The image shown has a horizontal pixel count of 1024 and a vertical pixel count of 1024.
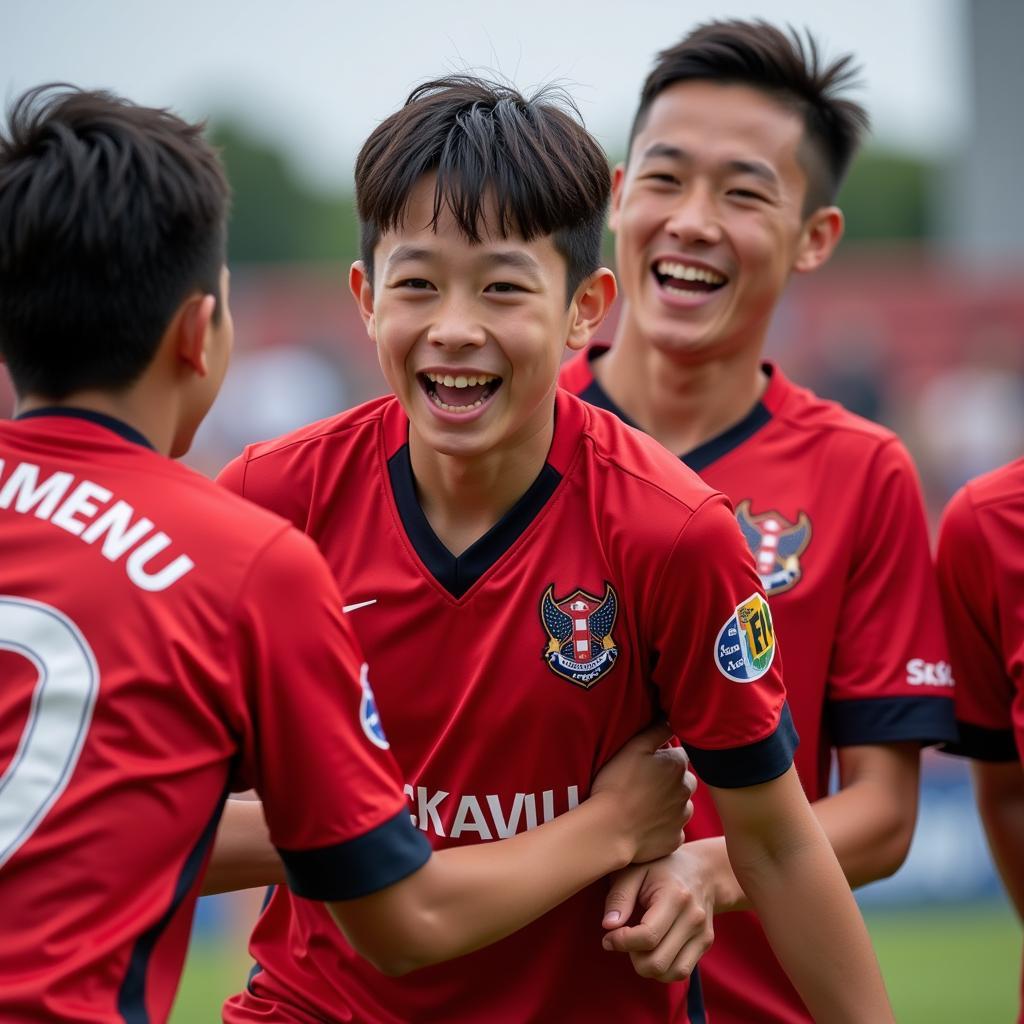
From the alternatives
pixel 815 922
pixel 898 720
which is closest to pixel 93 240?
pixel 815 922

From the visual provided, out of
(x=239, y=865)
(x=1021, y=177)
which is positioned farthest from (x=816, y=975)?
(x=1021, y=177)

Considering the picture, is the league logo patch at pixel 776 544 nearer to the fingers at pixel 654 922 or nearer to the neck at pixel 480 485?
the neck at pixel 480 485

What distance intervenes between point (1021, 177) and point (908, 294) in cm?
230

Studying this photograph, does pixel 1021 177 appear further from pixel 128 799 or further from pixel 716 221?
pixel 128 799

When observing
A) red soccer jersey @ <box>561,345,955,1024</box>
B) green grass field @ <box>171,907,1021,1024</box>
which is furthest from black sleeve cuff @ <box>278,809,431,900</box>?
green grass field @ <box>171,907,1021,1024</box>

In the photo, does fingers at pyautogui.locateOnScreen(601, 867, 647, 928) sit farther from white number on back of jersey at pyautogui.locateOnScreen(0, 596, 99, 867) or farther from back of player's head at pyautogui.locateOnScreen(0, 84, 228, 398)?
back of player's head at pyautogui.locateOnScreen(0, 84, 228, 398)

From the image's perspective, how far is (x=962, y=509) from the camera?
346 centimetres

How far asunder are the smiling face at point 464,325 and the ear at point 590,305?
0.45 ft

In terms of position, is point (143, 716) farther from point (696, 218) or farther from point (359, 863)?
point (696, 218)

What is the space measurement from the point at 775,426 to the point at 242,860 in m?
1.58

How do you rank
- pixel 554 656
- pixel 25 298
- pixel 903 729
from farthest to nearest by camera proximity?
pixel 903 729 < pixel 554 656 < pixel 25 298

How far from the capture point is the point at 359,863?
2.26 metres

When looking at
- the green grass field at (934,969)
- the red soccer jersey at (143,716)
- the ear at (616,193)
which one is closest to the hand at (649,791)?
the red soccer jersey at (143,716)

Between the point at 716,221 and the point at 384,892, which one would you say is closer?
the point at 384,892
